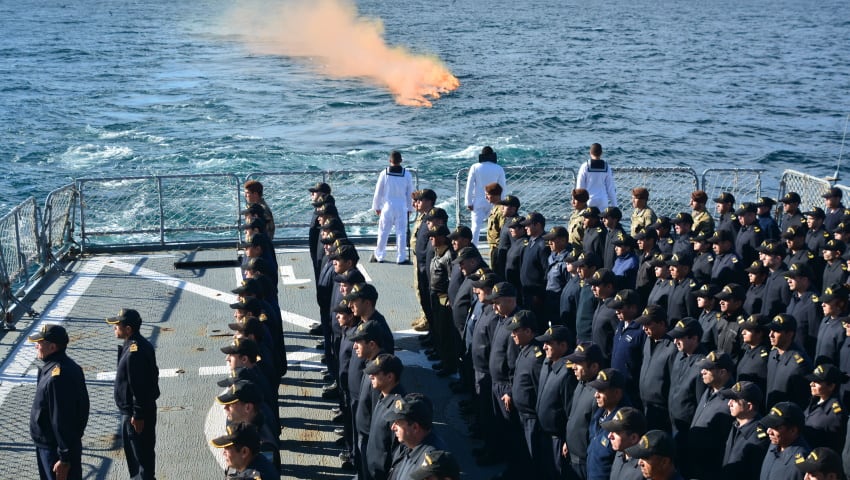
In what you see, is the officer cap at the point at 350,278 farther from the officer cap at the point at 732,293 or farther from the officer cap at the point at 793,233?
the officer cap at the point at 793,233

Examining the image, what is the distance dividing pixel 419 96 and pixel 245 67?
18.4 metres

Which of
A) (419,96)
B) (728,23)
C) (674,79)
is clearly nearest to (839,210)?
(419,96)

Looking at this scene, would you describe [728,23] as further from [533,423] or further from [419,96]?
[533,423]

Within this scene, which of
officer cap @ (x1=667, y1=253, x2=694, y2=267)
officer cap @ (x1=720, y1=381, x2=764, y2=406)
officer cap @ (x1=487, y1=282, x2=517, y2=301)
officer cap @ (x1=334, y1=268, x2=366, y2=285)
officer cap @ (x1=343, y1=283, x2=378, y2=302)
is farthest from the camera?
officer cap @ (x1=667, y1=253, x2=694, y2=267)

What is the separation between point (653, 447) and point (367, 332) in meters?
3.07

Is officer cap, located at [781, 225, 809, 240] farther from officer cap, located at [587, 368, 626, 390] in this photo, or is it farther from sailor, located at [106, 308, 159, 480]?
sailor, located at [106, 308, 159, 480]

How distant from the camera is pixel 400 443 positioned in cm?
785

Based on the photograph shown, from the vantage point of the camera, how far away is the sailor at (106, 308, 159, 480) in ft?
30.4

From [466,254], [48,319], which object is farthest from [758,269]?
[48,319]

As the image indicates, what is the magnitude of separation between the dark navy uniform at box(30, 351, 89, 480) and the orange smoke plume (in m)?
47.3

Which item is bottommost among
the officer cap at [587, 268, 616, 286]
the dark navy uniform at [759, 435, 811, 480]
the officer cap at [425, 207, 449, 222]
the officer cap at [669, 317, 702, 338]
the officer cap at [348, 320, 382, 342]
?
the dark navy uniform at [759, 435, 811, 480]

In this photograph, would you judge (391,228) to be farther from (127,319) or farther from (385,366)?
(385,366)

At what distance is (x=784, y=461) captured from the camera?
734 centimetres

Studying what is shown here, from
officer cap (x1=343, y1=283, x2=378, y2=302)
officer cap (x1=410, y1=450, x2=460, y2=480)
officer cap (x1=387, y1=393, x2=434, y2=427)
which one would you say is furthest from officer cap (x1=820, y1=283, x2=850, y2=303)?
officer cap (x1=410, y1=450, x2=460, y2=480)
